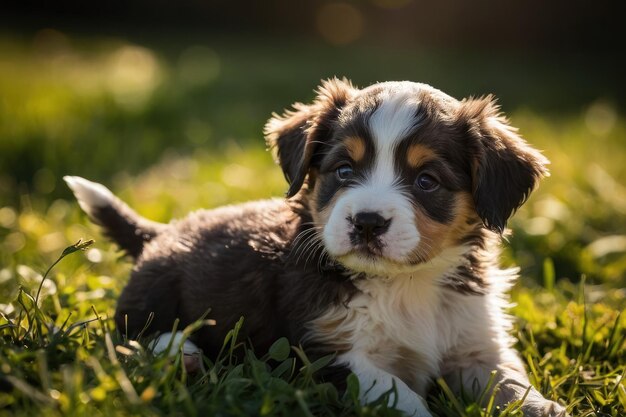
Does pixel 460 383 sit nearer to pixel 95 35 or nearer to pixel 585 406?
pixel 585 406

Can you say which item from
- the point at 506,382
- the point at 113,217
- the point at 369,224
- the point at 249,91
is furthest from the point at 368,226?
the point at 249,91

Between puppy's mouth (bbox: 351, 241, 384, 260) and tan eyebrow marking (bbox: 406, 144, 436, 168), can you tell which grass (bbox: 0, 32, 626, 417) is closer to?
puppy's mouth (bbox: 351, 241, 384, 260)

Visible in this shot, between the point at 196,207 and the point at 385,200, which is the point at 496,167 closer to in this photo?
the point at 385,200

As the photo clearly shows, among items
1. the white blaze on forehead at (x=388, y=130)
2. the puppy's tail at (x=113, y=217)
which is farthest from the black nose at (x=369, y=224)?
the puppy's tail at (x=113, y=217)

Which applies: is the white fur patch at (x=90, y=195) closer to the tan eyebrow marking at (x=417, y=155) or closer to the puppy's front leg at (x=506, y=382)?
the tan eyebrow marking at (x=417, y=155)

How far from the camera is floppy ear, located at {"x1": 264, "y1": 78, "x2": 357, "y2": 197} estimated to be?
11.8 feet

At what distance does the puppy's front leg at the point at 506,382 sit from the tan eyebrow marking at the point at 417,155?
984mm

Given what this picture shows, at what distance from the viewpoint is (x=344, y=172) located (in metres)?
3.44

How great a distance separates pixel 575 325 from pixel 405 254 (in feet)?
4.53

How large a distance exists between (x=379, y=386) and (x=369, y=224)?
27.0 inches

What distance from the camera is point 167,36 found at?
20.1m

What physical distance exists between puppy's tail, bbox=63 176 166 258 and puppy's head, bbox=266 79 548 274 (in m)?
1.19

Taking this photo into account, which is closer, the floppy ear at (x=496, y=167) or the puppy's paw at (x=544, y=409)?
the puppy's paw at (x=544, y=409)

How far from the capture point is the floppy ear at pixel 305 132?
361 centimetres
